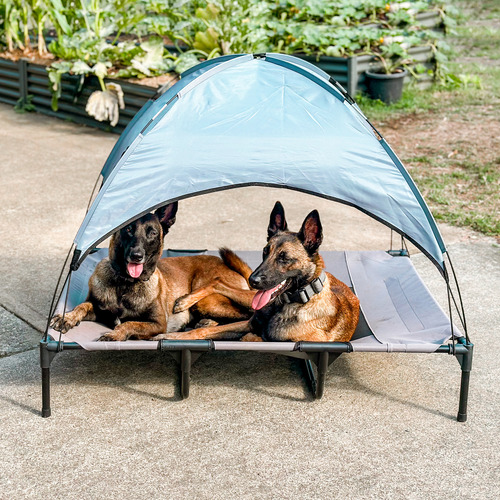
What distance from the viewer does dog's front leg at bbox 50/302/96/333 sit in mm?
4164

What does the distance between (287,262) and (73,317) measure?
1251 mm

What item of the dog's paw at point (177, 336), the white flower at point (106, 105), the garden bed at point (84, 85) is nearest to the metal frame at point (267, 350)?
the dog's paw at point (177, 336)

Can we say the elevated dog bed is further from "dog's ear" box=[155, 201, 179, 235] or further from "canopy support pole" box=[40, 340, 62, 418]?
"dog's ear" box=[155, 201, 179, 235]

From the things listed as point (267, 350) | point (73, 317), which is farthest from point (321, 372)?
point (73, 317)

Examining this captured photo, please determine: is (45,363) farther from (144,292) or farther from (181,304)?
(181,304)

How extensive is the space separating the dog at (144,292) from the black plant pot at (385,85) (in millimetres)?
6544

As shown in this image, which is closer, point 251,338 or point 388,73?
point 251,338

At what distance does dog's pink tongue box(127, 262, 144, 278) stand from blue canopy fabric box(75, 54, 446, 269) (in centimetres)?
38

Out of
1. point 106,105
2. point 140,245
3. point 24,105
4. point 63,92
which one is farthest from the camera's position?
point 24,105

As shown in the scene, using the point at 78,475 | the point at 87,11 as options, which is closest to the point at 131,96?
the point at 87,11

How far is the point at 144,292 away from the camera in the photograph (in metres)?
4.44

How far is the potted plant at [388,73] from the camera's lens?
1063 centimetres

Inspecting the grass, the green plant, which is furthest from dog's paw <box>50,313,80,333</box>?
the green plant

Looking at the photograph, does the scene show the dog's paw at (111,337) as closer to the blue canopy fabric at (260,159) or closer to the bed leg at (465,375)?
the blue canopy fabric at (260,159)
